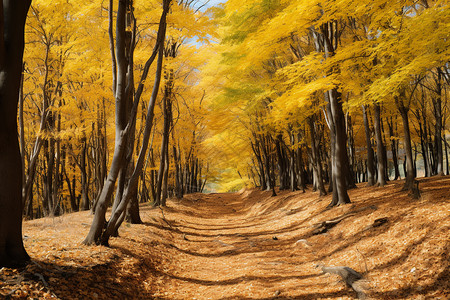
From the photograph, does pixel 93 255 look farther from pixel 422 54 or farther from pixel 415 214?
pixel 422 54

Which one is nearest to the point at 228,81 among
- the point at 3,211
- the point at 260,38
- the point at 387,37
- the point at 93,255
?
the point at 260,38

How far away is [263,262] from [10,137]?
17.2 feet

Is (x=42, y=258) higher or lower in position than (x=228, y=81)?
lower

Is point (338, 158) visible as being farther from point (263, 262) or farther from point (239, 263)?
point (239, 263)

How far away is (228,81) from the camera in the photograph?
1739cm

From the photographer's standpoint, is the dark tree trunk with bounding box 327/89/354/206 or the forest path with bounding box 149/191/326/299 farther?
the dark tree trunk with bounding box 327/89/354/206

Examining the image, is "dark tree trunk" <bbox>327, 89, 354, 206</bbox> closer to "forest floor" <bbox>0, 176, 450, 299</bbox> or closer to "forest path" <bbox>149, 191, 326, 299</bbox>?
"forest floor" <bbox>0, 176, 450, 299</bbox>

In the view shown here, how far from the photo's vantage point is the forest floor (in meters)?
4.14

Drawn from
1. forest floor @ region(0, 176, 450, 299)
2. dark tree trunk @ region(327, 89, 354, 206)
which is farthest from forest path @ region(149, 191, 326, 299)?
dark tree trunk @ region(327, 89, 354, 206)

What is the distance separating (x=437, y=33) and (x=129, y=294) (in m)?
7.17

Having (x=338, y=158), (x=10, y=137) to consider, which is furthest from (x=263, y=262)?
(x=10, y=137)

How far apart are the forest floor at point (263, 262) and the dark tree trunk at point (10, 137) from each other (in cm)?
34

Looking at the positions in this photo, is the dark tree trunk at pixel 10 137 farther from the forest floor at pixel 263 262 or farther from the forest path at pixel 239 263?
the forest path at pixel 239 263

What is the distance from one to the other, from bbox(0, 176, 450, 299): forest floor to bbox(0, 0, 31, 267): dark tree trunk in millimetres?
339
